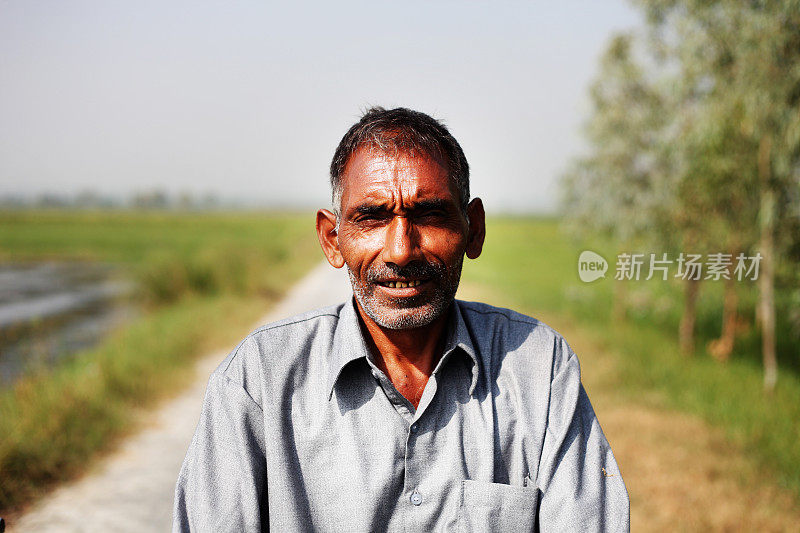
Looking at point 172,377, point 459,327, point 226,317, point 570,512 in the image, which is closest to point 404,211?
point 459,327

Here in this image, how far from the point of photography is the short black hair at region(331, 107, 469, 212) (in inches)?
59.9

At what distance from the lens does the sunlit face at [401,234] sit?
1.49 metres

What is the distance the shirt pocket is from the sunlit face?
1.45 feet

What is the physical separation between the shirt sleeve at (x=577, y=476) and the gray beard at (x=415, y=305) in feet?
1.23

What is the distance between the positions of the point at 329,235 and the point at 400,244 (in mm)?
324

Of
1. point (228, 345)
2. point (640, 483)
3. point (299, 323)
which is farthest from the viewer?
point (228, 345)

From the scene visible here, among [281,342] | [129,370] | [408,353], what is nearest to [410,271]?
[408,353]

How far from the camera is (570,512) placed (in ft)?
4.62

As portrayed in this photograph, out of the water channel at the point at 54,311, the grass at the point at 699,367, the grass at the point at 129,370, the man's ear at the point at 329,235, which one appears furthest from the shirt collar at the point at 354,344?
the water channel at the point at 54,311

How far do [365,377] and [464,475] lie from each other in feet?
1.18

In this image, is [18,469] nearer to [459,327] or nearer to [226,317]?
[459,327]

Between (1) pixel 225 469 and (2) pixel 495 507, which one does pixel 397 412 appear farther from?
(1) pixel 225 469

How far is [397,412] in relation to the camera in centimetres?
153

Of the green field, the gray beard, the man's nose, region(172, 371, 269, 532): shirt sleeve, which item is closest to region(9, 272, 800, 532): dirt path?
the green field
